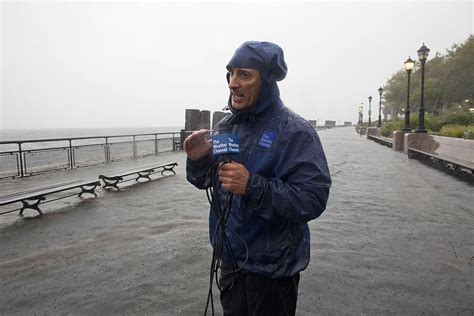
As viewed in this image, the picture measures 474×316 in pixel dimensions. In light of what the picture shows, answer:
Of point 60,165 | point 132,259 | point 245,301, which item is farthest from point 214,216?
point 60,165

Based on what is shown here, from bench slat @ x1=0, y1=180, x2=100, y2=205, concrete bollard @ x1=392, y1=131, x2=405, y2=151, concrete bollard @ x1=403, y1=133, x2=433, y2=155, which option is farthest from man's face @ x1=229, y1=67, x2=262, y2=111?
concrete bollard @ x1=392, y1=131, x2=405, y2=151

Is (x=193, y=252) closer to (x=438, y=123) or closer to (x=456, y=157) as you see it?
(x=456, y=157)

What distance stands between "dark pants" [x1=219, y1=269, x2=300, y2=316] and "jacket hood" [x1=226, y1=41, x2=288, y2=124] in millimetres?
965

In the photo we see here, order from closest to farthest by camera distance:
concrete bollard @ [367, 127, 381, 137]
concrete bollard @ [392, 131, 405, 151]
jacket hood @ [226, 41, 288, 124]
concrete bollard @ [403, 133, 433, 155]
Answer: jacket hood @ [226, 41, 288, 124], concrete bollard @ [403, 133, 433, 155], concrete bollard @ [392, 131, 405, 151], concrete bollard @ [367, 127, 381, 137]

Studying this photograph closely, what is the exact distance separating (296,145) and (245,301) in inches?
38.1

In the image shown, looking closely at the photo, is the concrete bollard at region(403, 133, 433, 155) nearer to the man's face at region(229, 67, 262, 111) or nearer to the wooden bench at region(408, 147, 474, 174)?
the wooden bench at region(408, 147, 474, 174)

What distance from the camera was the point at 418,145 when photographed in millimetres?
17953

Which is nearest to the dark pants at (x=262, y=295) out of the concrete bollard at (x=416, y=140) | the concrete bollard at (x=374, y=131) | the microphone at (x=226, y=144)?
the microphone at (x=226, y=144)

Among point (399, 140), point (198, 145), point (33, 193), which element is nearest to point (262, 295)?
point (198, 145)

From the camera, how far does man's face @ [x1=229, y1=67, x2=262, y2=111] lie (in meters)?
1.95

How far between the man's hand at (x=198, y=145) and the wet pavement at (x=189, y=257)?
1.88 metres

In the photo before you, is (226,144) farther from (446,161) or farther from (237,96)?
(446,161)

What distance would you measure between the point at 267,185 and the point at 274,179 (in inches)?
3.0

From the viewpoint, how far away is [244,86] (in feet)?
6.43
